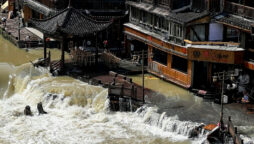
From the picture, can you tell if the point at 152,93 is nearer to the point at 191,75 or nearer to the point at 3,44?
the point at 191,75

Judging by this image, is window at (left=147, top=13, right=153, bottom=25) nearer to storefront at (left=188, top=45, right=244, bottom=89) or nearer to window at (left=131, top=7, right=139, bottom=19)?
window at (left=131, top=7, right=139, bottom=19)

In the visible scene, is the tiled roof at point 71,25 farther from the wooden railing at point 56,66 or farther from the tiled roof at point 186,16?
the tiled roof at point 186,16

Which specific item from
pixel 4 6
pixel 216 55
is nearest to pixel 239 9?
pixel 216 55

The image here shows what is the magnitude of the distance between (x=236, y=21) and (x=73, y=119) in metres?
17.5

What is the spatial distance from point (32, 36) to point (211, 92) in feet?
117

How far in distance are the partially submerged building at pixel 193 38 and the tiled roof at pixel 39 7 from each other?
56.7 ft

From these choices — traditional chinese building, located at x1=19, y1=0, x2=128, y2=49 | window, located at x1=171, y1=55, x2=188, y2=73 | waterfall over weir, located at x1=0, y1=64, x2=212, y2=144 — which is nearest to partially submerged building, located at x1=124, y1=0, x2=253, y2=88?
window, located at x1=171, y1=55, x2=188, y2=73

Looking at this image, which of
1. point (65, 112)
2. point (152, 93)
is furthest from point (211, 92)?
point (65, 112)

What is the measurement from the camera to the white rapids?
4747cm

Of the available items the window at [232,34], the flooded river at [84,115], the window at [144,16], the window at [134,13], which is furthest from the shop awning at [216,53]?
the window at [134,13]

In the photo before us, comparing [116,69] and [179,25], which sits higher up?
[179,25]

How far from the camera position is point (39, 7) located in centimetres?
8162

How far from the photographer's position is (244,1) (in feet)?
182

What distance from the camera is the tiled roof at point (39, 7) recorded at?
7748cm
